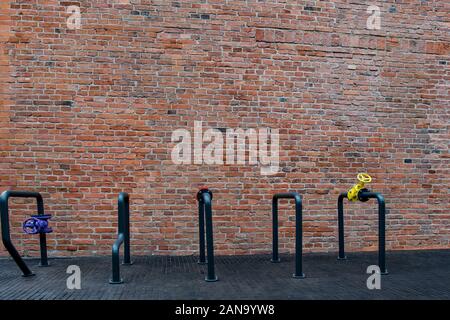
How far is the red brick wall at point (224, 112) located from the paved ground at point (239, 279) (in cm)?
59

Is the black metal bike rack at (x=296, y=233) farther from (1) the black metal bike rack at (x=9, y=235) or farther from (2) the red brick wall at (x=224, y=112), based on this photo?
(1) the black metal bike rack at (x=9, y=235)

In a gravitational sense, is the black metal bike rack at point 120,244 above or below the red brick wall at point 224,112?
below

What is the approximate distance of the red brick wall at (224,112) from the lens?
241 inches

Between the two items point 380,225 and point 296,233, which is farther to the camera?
point 380,225

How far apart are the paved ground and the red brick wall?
0.59 m

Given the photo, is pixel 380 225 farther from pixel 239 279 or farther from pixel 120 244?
pixel 120 244

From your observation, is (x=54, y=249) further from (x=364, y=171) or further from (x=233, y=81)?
(x=364, y=171)

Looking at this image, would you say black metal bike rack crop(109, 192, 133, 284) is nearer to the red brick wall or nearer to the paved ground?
the paved ground

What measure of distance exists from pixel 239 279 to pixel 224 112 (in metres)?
2.59

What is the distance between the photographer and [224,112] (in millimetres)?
6508

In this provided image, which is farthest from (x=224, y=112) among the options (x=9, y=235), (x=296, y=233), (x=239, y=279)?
(x=9, y=235)

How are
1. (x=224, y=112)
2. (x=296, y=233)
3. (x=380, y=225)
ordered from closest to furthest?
(x=296, y=233) → (x=380, y=225) → (x=224, y=112)

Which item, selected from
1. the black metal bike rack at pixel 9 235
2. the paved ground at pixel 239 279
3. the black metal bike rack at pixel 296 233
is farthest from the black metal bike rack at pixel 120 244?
the black metal bike rack at pixel 296 233

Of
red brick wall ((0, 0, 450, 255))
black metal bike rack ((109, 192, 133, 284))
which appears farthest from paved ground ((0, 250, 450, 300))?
red brick wall ((0, 0, 450, 255))
